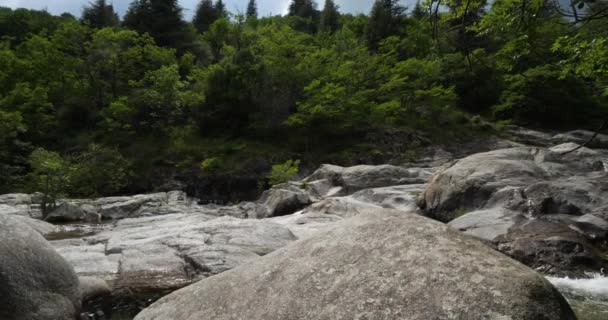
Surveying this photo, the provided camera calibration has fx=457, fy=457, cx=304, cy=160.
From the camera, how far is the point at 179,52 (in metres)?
50.8

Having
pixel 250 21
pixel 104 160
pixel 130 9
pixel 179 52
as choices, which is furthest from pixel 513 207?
pixel 250 21

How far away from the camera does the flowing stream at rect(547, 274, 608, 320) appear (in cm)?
702

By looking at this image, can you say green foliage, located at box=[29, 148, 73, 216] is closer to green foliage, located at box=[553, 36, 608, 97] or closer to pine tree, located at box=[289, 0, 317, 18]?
green foliage, located at box=[553, 36, 608, 97]

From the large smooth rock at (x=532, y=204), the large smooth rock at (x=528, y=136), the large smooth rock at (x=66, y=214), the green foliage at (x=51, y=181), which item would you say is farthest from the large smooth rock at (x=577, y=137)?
the green foliage at (x=51, y=181)

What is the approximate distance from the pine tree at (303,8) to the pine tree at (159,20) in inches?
1522

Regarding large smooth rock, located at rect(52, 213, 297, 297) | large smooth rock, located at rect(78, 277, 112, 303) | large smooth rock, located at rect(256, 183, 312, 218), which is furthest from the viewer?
large smooth rock, located at rect(256, 183, 312, 218)

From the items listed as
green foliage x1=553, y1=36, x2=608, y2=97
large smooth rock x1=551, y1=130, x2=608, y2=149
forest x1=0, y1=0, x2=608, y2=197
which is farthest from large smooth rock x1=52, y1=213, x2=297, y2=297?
large smooth rock x1=551, y1=130, x2=608, y2=149

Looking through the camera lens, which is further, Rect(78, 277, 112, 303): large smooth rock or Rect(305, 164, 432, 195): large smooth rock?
Rect(305, 164, 432, 195): large smooth rock

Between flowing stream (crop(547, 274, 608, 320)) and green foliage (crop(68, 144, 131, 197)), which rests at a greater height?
flowing stream (crop(547, 274, 608, 320))

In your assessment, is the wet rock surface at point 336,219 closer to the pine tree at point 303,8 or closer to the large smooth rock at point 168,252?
the large smooth rock at point 168,252

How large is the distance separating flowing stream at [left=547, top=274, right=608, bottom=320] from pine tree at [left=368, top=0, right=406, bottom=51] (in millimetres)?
48649

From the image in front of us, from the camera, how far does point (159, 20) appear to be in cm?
4991

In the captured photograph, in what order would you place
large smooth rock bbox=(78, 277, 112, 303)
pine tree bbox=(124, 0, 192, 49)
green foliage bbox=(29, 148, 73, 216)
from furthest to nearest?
pine tree bbox=(124, 0, 192, 49)
green foliage bbox=(29, 148, 73, 216)
large smooth rock bbox=(78, 277, 112, 303)

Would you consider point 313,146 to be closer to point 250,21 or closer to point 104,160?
point 104,160
